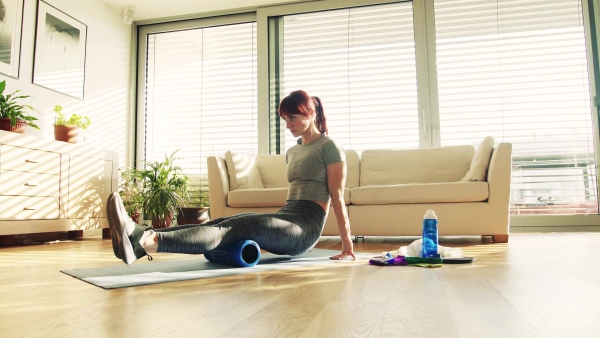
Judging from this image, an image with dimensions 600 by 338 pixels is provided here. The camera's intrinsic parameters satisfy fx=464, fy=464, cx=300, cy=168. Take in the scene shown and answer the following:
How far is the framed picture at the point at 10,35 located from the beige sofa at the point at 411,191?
74.5 inches

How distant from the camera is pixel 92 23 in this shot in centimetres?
500

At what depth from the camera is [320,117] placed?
2279mm

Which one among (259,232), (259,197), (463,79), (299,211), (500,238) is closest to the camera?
(259,232)

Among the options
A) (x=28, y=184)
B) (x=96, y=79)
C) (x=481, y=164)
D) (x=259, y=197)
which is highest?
(x=96, y=79)

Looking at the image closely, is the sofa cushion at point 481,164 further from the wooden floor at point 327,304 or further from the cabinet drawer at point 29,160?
the cabinet drawer at point 29,160

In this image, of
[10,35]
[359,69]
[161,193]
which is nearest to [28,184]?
[161,193]

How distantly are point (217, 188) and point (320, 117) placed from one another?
183cm

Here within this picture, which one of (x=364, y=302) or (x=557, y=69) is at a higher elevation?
(x=557, y=69)

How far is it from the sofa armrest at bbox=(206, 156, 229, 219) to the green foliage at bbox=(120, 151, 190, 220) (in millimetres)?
853

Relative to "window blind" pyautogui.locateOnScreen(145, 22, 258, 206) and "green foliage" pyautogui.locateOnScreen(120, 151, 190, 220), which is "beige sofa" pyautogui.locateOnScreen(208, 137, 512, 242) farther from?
"window blind" pyautogui.locateOnScreen(145, 22, 258, 206)

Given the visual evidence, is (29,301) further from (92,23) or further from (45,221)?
(92,23)

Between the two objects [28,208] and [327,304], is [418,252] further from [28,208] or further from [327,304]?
[28,208]

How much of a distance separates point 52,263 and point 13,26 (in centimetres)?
267

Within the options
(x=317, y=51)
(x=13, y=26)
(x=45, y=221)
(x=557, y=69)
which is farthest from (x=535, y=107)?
(x=13, y=26)
